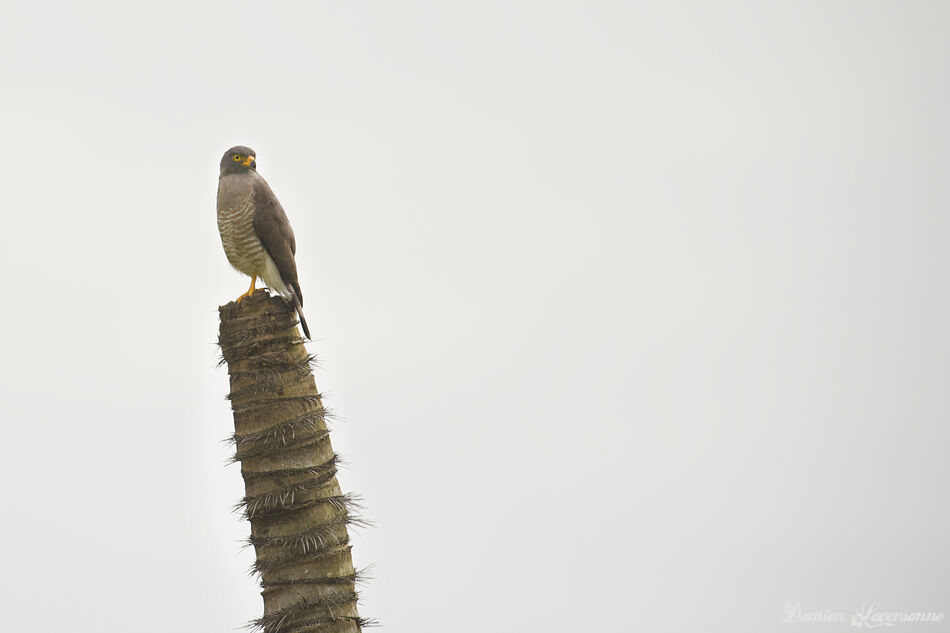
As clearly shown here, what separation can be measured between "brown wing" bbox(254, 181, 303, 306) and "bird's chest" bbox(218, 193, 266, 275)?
0.28ft

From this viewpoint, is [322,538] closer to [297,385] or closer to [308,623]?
[308,623]

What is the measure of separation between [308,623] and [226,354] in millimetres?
2154

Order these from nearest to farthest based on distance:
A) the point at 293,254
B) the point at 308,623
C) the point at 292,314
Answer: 1. the point at 308,623
2. the point at 292,314
3. the point at 293,254

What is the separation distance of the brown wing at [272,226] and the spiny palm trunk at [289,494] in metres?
2.92

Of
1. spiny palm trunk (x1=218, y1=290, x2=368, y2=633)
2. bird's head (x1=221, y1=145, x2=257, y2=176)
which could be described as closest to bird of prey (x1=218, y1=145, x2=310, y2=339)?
bird's head (x1=221, y1=145, x2=257, y2=176)

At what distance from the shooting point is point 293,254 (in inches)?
437

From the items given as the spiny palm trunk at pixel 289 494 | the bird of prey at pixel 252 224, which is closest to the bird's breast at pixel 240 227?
the bird of prey at pixel 252 224

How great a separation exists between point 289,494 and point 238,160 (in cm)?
490

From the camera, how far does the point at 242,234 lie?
446 inches

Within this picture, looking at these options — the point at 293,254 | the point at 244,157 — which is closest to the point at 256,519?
the point at 293,254

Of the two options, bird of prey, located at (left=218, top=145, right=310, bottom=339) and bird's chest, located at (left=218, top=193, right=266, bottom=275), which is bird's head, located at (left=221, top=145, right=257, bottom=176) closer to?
bird of prey, located at (left=218, top=145, right=310, bottom=339)

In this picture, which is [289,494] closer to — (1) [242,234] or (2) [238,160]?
(1) [242,234]

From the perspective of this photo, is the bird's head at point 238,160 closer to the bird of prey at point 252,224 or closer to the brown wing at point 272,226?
the bird of prey at point 252,224

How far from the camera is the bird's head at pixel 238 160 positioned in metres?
11.6
